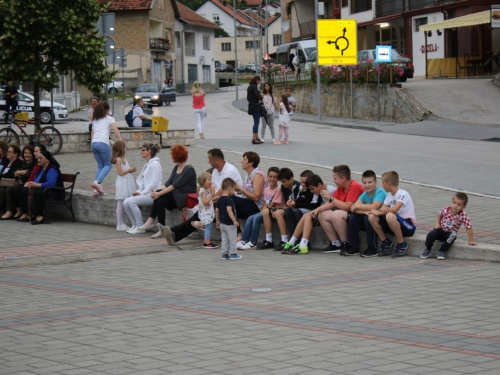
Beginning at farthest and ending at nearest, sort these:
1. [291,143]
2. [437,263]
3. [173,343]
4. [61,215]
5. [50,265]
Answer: [291,143]
[61,215]
[50,265]
[437,263]
[173,343]

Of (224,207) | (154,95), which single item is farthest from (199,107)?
(154,95)

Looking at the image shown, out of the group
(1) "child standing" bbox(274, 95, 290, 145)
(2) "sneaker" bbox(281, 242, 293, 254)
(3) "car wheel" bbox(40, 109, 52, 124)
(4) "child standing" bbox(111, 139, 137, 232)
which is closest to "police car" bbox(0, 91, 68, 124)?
(3) "car wheel" bbox(40, 109, 52, 124)

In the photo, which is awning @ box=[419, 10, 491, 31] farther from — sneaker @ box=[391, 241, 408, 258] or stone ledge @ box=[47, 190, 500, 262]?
sneaker @ box=[391, 241, 408, 258]

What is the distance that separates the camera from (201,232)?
13648 mm

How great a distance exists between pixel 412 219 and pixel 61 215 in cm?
738

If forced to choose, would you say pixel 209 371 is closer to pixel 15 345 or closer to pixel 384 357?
pixel 384 357

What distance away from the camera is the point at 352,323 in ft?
24.8

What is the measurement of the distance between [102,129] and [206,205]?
16.4 feet

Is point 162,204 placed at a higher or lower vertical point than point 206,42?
lower

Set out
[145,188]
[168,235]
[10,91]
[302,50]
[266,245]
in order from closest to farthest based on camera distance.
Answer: [266,245], [168,235], [145,188], [10,91], [302,50]

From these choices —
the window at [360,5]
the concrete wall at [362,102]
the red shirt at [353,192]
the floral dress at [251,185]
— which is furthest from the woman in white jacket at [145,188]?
the window at [360,5]

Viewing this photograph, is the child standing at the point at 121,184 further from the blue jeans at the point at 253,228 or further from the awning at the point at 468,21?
the awning at the point at 468,21

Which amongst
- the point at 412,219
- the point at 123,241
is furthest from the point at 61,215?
the point at 412,219

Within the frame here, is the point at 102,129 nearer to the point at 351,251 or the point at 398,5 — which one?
the point at 351,251
